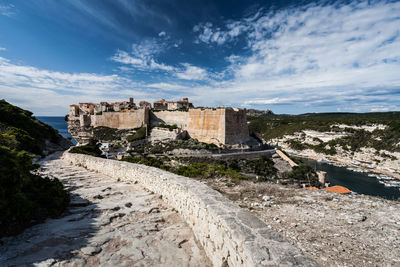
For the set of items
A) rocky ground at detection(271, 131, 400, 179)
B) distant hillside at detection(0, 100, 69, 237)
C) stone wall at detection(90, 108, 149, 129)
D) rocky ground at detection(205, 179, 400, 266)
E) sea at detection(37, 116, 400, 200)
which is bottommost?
sea at detection(37, 116, 400, 200)

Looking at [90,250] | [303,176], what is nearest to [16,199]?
[90,250]

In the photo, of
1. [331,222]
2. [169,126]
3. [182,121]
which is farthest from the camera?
[182,121]

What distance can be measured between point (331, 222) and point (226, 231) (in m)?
3.75

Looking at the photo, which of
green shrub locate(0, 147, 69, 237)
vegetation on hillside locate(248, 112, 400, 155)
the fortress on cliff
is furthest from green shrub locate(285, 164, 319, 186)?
vegetation on hillside locate(248, 112, 400, 155)

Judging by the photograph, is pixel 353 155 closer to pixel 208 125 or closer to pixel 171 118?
pixel 208 125

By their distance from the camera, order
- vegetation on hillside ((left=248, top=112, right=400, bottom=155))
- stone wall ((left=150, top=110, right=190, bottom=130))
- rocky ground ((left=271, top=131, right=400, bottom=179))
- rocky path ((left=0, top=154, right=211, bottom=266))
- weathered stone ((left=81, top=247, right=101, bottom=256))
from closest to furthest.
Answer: rocky path ((left=0, top=154, right=211, bottom=266)), weathered stone ((left=81, top=247, right=101, bottom=256)), stone wall ((left=150, top=110, right=190, bottom=130)), rocky ground ((left=271, top=131, right=400, bottom=179)), vegetation on hillside ((left=248, top=112, right=400, bottom=155))

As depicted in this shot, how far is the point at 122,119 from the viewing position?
122ft


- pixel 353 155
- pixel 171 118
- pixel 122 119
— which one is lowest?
pixel 353 155

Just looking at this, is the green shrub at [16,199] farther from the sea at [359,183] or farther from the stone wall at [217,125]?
the sea at [359,183]

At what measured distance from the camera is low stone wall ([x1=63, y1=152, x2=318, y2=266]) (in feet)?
6.41

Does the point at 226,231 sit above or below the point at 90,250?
above

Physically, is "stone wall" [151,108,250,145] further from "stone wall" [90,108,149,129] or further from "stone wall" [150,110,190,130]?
"stone wall" [90,108,149,129]

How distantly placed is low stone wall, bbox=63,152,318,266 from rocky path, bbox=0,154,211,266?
280 mm

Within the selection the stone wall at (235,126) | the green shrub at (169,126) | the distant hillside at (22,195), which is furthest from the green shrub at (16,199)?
the green shrub at (169,126)
